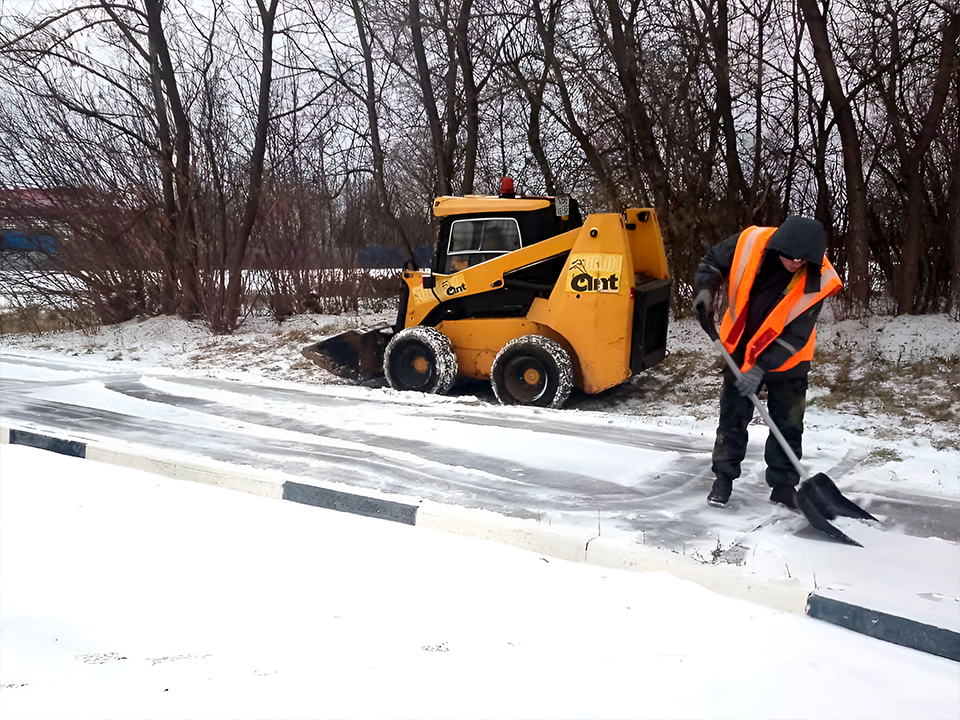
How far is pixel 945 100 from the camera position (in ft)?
30.3

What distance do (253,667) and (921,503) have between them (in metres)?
3.93

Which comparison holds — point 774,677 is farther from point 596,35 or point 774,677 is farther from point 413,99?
point 413,99

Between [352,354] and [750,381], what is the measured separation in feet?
18.8

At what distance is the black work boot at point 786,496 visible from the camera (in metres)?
4.46

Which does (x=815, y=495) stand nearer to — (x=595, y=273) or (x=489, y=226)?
(x=595, y=273)

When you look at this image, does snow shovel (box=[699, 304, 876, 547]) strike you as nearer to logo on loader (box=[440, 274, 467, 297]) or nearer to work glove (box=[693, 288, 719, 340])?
work glove (box=[693, 288, 719, 340])

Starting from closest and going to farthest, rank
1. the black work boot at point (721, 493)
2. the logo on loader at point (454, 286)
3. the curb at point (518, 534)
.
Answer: the curb at point (518, 534), the black work boot at point (721, 493), the logo on loader at point (454, 286)

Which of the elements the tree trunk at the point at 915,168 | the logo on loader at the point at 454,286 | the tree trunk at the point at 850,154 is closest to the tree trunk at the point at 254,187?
the logo on loader at the point at 454,286

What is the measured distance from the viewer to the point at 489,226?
27.0 feet

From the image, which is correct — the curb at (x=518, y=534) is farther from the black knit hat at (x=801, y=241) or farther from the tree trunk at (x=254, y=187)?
the tree trunk at (x=254, y=187)

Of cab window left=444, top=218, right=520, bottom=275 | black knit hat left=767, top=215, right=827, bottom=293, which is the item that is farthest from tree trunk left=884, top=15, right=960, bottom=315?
black knit hat left=767, top=215, right=827, bottom=293

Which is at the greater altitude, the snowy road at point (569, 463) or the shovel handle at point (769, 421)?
the shovel handle at point (769, 421)

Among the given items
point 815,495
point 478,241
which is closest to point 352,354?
point 478,241

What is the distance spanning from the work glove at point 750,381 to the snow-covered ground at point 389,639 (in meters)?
1.25
